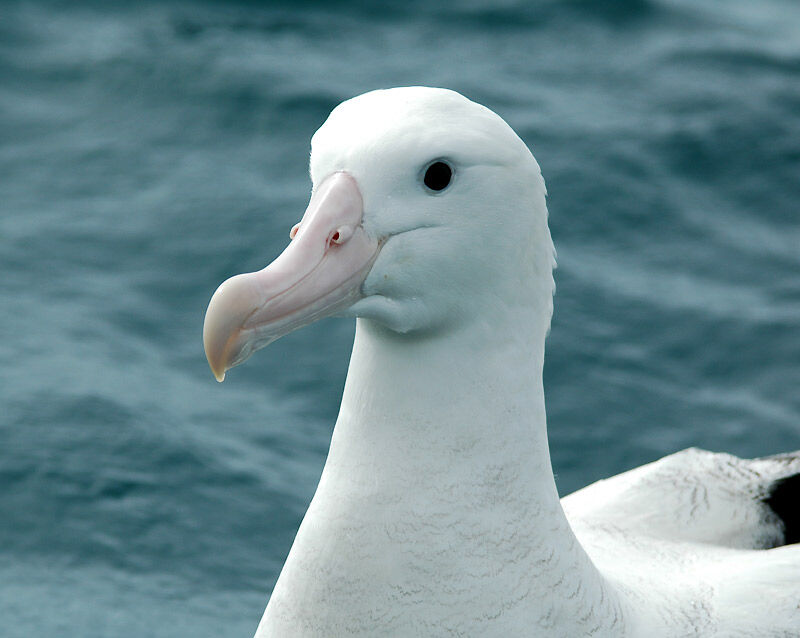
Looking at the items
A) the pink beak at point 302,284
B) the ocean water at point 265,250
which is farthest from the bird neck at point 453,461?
the ocean water at point 265,250

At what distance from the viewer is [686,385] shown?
677 centimetres

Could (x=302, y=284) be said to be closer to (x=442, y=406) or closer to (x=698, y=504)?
(x=442, y=406)

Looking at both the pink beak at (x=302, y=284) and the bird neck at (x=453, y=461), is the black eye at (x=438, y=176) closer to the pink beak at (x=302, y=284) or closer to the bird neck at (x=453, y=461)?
the pink beak at (x=302, y=284)

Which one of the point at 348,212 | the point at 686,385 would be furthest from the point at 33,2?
the point at 348,212

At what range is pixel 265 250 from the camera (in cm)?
724

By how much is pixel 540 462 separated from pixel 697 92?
5.66 meters

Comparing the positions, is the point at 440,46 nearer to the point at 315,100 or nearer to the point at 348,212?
the point at 315,100

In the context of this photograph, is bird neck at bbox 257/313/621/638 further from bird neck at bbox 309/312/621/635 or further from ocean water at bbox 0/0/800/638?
ocean water at bbox 0/0/800/638

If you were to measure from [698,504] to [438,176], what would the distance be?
1.89 m

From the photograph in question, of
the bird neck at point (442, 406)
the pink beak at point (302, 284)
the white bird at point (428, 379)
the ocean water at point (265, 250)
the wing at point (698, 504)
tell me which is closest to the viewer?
the pink beak at point (302, 284)

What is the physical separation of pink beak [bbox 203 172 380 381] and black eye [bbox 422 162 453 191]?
0.16 m

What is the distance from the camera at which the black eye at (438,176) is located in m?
3.06

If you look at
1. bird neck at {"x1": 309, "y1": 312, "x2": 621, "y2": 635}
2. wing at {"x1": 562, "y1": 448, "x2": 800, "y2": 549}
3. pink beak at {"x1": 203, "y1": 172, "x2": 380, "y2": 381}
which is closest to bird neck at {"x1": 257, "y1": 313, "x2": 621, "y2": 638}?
bird neck at {"x1": 309, "y1": 312, "x2": 621, "y2": 635}

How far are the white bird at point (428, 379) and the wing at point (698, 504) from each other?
2.45 feet
